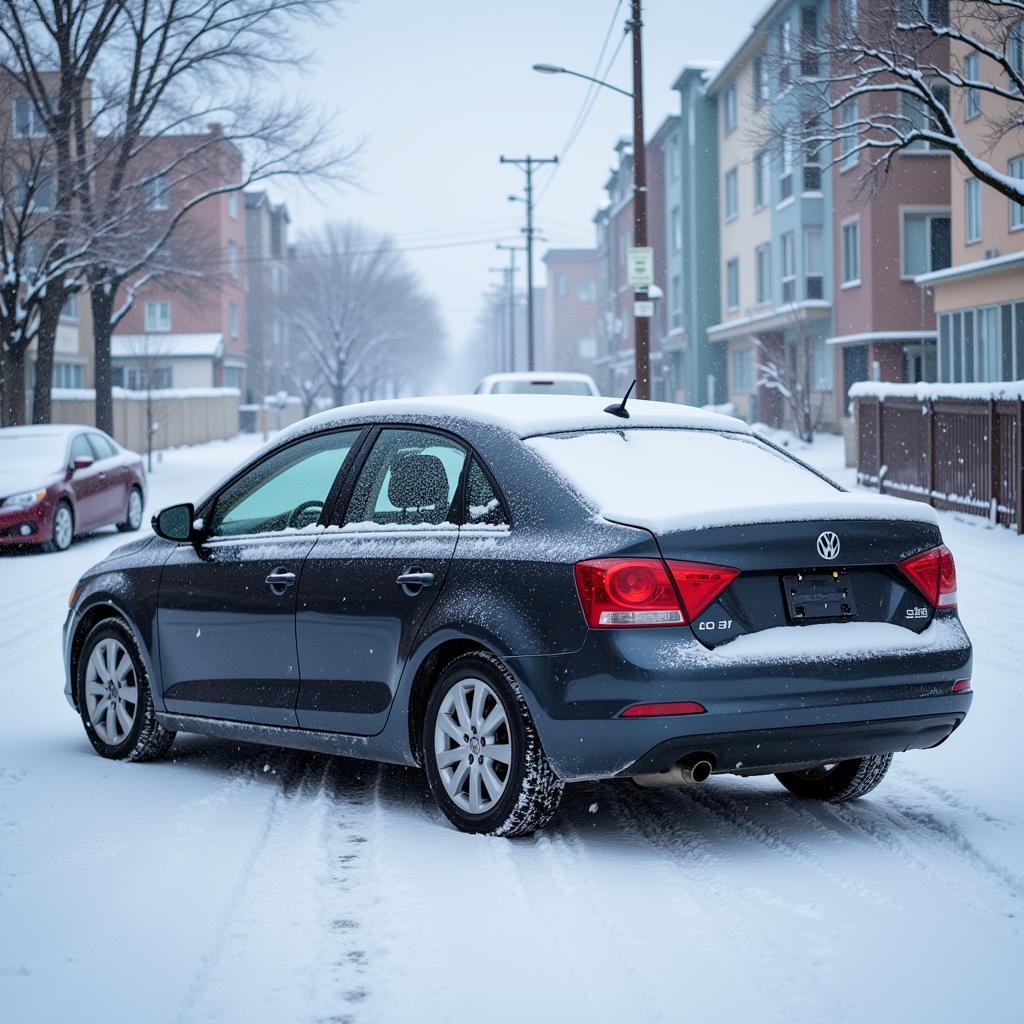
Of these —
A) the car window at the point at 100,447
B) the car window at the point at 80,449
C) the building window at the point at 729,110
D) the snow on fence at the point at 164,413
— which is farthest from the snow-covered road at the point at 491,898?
the building window at the point at 729,110

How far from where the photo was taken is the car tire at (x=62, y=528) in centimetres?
1894

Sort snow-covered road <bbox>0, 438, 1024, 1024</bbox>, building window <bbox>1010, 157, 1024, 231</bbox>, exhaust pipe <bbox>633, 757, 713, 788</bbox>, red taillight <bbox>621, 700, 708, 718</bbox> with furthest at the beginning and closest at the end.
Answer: building window <bbox>1010, 157, 1024, 231</bbox>
exhaust pipe <bbox>633, 757, 713, 788</bbox>
red taillight <bbox>621, 700, 708, 718</bbox>
snow-covered road <bbox>0, 438, 1024, 1024</bbox>

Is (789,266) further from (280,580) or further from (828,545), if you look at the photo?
(828,545)

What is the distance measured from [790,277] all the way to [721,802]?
42.3 metres

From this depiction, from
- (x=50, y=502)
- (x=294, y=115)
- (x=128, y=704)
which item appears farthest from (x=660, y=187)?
(x=128, y=704)

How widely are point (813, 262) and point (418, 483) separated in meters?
41.4

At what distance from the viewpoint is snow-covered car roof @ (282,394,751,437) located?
20.1ft

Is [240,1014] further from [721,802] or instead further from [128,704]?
[128,704]

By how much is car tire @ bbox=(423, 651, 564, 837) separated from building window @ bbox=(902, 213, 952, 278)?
36.1 metres

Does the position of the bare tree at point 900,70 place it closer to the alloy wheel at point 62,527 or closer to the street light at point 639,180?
the street light at point 639,180

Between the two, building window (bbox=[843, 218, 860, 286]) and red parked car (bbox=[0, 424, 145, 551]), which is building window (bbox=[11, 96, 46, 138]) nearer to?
red parked car (bbox=[0, 424, 145, 551])

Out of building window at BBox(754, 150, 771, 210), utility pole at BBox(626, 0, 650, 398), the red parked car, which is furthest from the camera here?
building window at BBox(754, 150, 771, 210)

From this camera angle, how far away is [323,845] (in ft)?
18.9

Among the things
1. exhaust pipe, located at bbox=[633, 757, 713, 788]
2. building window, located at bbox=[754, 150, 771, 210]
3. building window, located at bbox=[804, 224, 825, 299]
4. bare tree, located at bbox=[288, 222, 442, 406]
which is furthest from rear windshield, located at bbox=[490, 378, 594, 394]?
bare tree, located at bbox=[288, 222, 442, 406]
